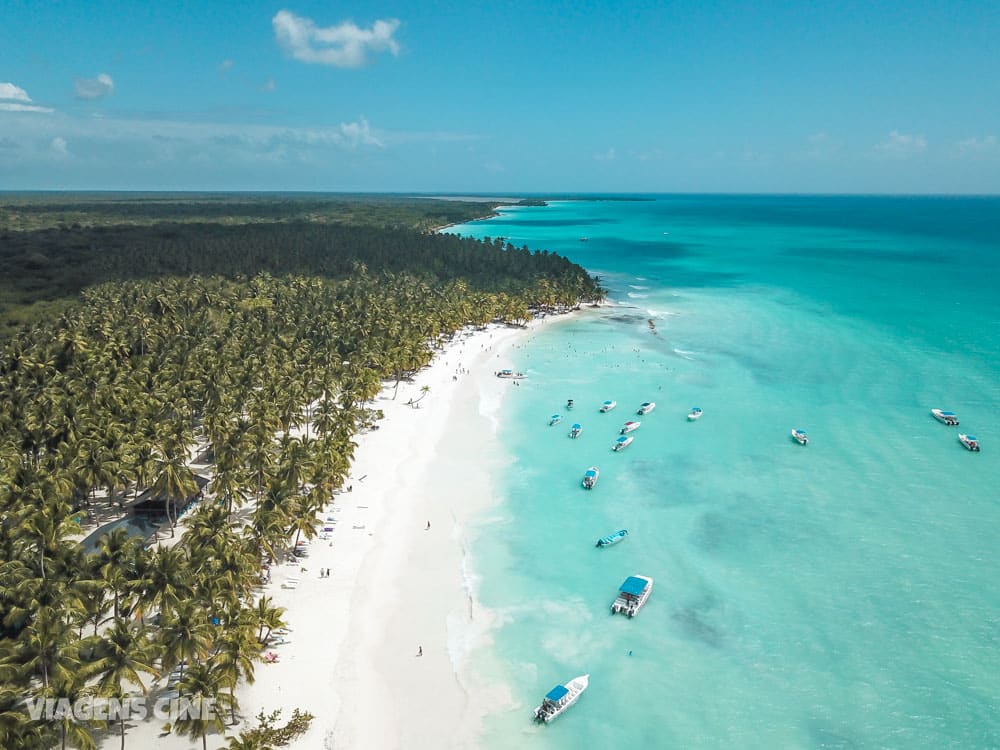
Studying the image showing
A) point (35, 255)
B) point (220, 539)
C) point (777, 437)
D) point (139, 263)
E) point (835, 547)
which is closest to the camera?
point (220, 539)

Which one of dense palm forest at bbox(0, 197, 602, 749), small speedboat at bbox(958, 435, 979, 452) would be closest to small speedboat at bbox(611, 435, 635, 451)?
dense palm forest at bbox(0, 197, 602, 749)

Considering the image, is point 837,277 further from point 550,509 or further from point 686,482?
point 550,509

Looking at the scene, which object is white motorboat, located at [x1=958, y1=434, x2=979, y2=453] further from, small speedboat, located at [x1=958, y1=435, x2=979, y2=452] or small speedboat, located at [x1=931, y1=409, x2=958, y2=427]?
small speedboat, located at [x1=931, y1=409, x2=958, y2=427]

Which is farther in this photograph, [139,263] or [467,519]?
[139,263]

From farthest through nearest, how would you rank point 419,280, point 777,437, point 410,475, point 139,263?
point 139,263 → point 419,280 → point 777,437 → point 410,475

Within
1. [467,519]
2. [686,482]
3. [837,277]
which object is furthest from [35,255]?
[837,277]

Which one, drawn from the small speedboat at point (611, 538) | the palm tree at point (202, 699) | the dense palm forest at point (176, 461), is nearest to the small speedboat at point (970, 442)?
the small speedboat at point (611, 538)

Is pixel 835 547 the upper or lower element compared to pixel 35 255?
lower
